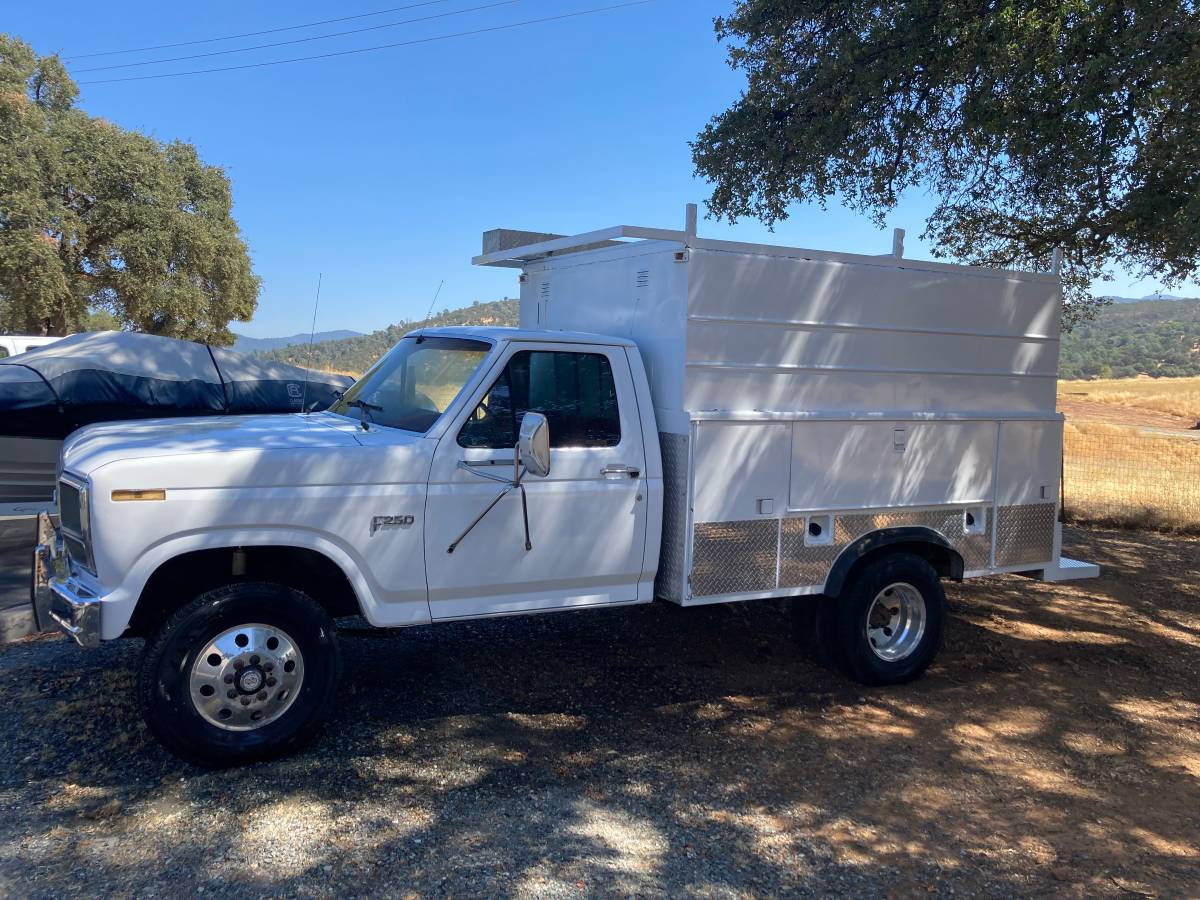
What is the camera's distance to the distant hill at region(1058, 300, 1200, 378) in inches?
2726

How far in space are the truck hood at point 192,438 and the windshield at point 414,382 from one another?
24 centimetres

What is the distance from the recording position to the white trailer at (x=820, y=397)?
17.2ft

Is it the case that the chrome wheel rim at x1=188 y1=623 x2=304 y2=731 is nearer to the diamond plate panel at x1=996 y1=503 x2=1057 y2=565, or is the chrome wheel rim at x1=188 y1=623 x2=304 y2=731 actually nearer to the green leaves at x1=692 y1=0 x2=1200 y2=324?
the diamond plate panel at x1=996 y1=503 x2=1057 y2=565

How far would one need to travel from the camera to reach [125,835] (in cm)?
387

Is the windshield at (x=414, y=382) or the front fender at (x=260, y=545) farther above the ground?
the windshield at (x=414, y=382)

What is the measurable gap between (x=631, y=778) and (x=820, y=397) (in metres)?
2.44

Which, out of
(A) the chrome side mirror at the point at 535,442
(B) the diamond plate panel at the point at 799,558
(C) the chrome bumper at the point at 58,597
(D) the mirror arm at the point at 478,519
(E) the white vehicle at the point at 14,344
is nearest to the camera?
(C) the chrome bumper at the point at 58,597

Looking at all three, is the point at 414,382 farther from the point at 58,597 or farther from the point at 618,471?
the point at 58,597

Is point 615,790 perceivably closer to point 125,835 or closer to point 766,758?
point 766,758

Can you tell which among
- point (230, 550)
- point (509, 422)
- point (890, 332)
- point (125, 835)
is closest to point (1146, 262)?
point (890, 332)

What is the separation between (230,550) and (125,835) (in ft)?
4.18

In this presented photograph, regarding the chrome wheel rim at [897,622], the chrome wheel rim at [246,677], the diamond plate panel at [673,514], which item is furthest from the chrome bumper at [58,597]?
the chrome wheel rim at [897,622]

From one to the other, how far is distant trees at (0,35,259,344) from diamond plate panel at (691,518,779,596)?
20065 millimetres

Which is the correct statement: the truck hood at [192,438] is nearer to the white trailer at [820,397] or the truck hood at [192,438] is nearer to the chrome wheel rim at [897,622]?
the white trailer at [820,397]
